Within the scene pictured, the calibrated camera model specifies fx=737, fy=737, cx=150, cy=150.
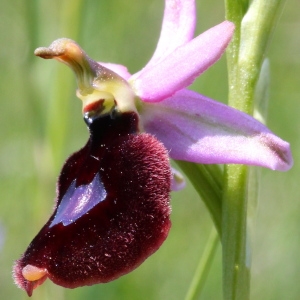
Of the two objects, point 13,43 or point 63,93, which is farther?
point 13,43

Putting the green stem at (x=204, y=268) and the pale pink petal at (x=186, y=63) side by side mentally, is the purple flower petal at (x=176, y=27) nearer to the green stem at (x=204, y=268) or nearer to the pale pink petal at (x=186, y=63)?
the pale pink petal at (x=186, y=63)

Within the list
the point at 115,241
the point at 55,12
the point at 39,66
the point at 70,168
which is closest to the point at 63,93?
the point at 39,66

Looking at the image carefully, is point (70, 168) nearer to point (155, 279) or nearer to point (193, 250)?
point (155, 279)

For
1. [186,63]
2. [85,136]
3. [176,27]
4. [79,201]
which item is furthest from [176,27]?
[85,136]

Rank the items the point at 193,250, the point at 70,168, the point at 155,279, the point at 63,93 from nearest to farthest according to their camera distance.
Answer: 1. the point at 70,168
2. the point at 63,93
3. the point at 155,279
4. the point at 193,250

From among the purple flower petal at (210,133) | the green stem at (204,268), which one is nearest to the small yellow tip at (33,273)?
the purple flower petal at (210,133)

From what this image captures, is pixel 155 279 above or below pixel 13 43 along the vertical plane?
below
